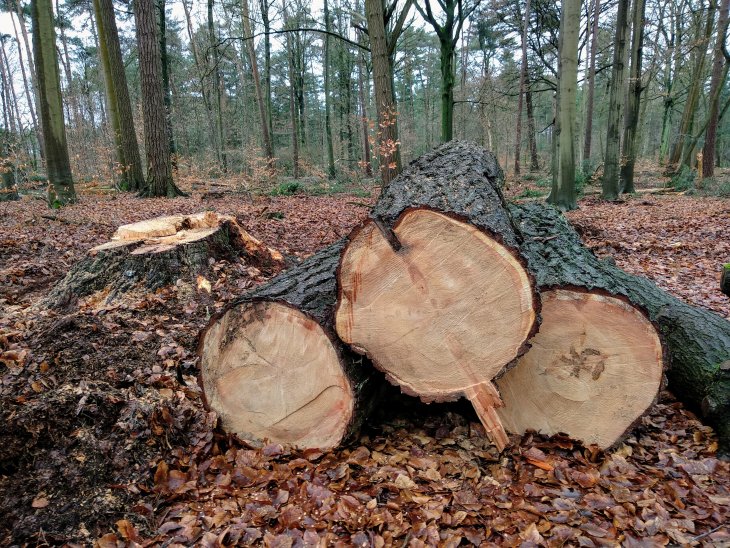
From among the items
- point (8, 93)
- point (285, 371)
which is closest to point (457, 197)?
point (285, 371)

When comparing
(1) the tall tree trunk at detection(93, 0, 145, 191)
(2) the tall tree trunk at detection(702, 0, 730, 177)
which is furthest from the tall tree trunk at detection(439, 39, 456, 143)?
(1) the tall tree trunk at detection(93, 0, 145, 191)

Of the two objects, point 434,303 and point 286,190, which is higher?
point 286,190

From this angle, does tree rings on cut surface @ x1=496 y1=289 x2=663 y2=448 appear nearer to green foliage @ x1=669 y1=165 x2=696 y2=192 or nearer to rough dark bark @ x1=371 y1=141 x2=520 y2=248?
rough dark bark @ x1=371 y1=141 x2=520 y2=248

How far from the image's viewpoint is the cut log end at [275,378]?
222 cm

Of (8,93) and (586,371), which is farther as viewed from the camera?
(8,93)

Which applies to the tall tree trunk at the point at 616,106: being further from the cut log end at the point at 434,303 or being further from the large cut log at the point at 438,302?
the cut log end at the point at 434,303

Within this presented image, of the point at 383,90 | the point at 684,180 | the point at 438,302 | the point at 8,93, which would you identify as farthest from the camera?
the point at 8,93

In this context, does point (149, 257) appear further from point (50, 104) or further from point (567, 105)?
point (567, 105)

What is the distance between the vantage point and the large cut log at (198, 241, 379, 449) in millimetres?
2215

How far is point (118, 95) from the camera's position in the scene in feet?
36.9

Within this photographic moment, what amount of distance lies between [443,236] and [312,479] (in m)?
1.38

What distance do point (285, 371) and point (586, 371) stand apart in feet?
5.36

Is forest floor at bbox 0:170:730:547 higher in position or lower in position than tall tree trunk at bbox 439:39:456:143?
lower

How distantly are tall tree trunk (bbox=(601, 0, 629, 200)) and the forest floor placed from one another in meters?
10.3
